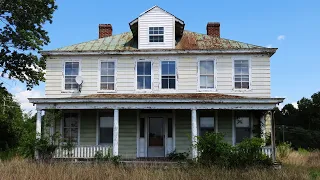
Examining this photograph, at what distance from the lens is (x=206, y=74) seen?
20234 millimetres

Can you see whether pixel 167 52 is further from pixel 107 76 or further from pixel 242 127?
pixel 242 127

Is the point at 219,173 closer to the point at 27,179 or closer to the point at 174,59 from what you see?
the point at 27,179

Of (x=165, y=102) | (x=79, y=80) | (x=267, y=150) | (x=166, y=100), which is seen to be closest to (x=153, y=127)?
(x=165, y=102)

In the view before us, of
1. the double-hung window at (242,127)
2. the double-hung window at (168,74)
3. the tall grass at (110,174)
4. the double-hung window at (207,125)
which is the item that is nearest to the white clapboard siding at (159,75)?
the double-hung window at (168,74)

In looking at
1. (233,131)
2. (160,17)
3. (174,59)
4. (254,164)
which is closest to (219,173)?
(254,164)

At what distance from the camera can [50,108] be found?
18.2 meters

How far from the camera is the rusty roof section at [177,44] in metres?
20.6

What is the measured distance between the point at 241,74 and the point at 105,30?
856 centimetres

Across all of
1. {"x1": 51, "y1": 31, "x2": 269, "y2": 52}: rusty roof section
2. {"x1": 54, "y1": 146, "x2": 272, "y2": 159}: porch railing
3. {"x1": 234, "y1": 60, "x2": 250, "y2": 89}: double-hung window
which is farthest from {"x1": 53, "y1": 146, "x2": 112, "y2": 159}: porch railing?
{"x1": 234, "y1": 60, "x2": 250, "y2": 89}: double-hung window

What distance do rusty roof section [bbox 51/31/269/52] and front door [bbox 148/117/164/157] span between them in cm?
390

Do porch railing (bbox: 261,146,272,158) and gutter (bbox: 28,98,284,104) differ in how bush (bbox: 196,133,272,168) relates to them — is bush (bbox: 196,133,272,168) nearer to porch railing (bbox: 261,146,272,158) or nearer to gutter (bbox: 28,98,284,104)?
porch railing (bbox: 261,146,272,158)

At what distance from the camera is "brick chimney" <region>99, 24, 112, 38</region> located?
23.3m

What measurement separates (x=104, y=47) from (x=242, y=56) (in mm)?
7303

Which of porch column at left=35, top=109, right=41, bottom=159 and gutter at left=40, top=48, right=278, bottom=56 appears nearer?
porch column at left=35, top=109, right=41, bottom=159
